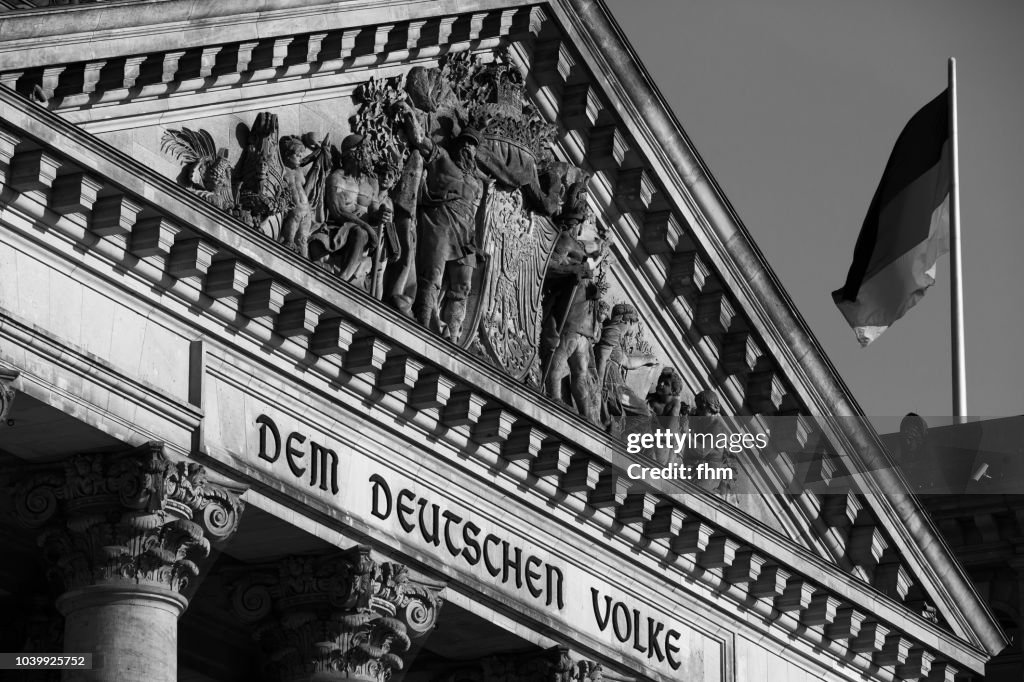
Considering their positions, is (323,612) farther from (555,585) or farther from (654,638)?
(654,638)

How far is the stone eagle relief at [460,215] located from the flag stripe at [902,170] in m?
6.94

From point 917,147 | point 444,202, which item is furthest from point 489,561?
point 917,147

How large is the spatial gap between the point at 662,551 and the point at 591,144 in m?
4.73

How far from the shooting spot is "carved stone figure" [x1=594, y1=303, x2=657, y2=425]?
29.0 m

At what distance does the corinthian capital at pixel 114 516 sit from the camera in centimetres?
2169

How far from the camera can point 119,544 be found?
21688 millimetres

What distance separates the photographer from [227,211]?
2330 cm

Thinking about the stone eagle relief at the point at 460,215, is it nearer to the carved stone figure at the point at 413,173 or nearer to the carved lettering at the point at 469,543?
the carved stone figure at the point at 413,173

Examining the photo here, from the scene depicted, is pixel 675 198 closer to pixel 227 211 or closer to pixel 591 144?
pixel 591 144

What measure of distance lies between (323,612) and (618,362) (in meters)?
6.59

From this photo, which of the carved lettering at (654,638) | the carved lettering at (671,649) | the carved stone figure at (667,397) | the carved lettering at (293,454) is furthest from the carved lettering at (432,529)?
the carved stone figure at (667,397)

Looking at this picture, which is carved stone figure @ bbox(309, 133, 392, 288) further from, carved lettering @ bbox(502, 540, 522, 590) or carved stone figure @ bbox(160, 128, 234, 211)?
carved lettering @ bbox(502, 540, 522, 590)

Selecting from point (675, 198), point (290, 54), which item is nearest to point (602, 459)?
point (675, 198)

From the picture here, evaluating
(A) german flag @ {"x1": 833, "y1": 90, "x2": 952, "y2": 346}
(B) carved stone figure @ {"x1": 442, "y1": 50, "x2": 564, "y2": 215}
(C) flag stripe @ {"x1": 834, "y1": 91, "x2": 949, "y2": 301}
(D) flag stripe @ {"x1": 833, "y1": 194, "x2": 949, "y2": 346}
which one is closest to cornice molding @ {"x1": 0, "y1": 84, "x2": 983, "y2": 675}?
(B) carved stone figure @ {"x1": 442, "y1": 50, "x2": 564, "y2": 215}
